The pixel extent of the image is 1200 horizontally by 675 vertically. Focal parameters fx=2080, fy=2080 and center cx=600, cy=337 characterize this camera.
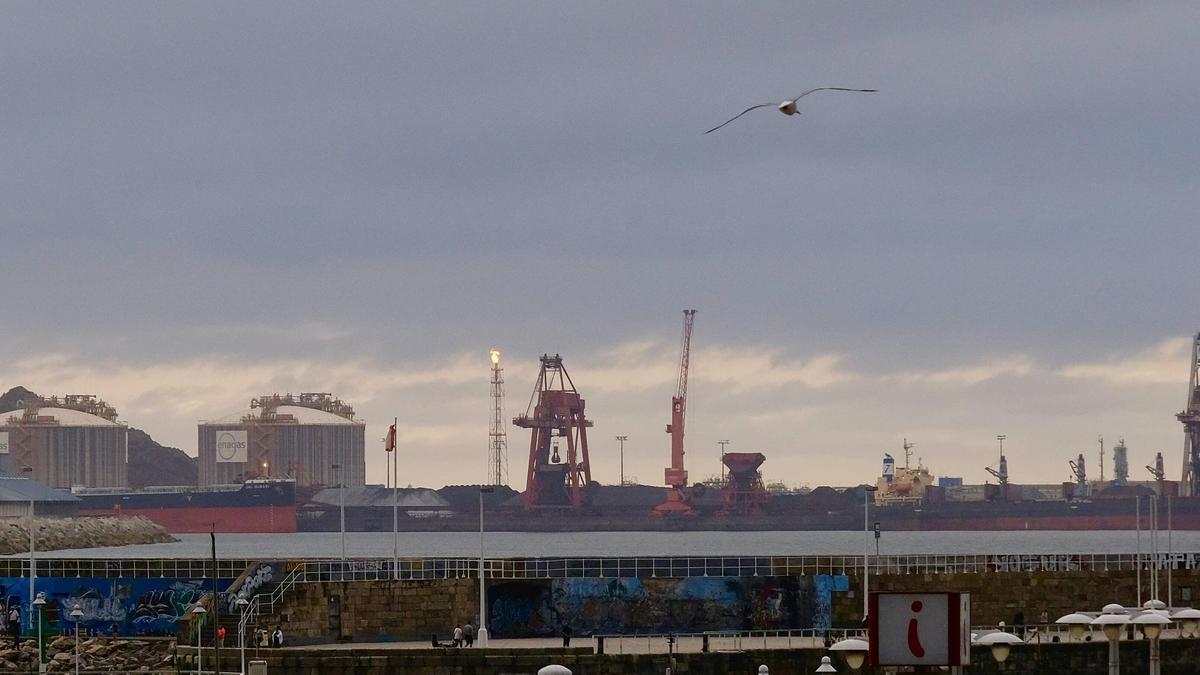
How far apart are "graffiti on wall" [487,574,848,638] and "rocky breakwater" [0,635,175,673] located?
Result: 10899mm

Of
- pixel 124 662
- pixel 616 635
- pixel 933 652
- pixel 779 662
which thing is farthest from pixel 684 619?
pixel 933 652

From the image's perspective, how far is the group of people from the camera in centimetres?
5848

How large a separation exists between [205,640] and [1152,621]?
35.4 meters

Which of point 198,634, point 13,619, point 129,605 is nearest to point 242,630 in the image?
point 198,634

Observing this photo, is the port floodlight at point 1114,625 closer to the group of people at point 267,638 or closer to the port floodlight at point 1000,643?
the port floodlight at point 1000,643

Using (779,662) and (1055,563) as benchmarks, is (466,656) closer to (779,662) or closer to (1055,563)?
(779,662)

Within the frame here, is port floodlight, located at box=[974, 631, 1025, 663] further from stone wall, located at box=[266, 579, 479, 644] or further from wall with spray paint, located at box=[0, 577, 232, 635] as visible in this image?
wall with spray paint, located at box=[0, 577, 232, 635]

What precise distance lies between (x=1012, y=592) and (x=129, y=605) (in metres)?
28.6

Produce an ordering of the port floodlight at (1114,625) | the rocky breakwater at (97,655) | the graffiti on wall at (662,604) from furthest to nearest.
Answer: the graffiti on wall at (662,604)
the rocky breakwater at (97,655)
the port floodlight at (1114,625)

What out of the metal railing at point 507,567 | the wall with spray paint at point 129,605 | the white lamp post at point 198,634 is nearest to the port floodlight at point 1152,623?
the white lamp post at point 198,634

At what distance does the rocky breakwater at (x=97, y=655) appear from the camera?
60.6 metres

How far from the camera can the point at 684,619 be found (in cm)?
6819

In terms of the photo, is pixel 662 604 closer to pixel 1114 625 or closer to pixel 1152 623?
pixel 1152 623

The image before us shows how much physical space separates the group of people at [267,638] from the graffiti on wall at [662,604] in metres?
8.71
